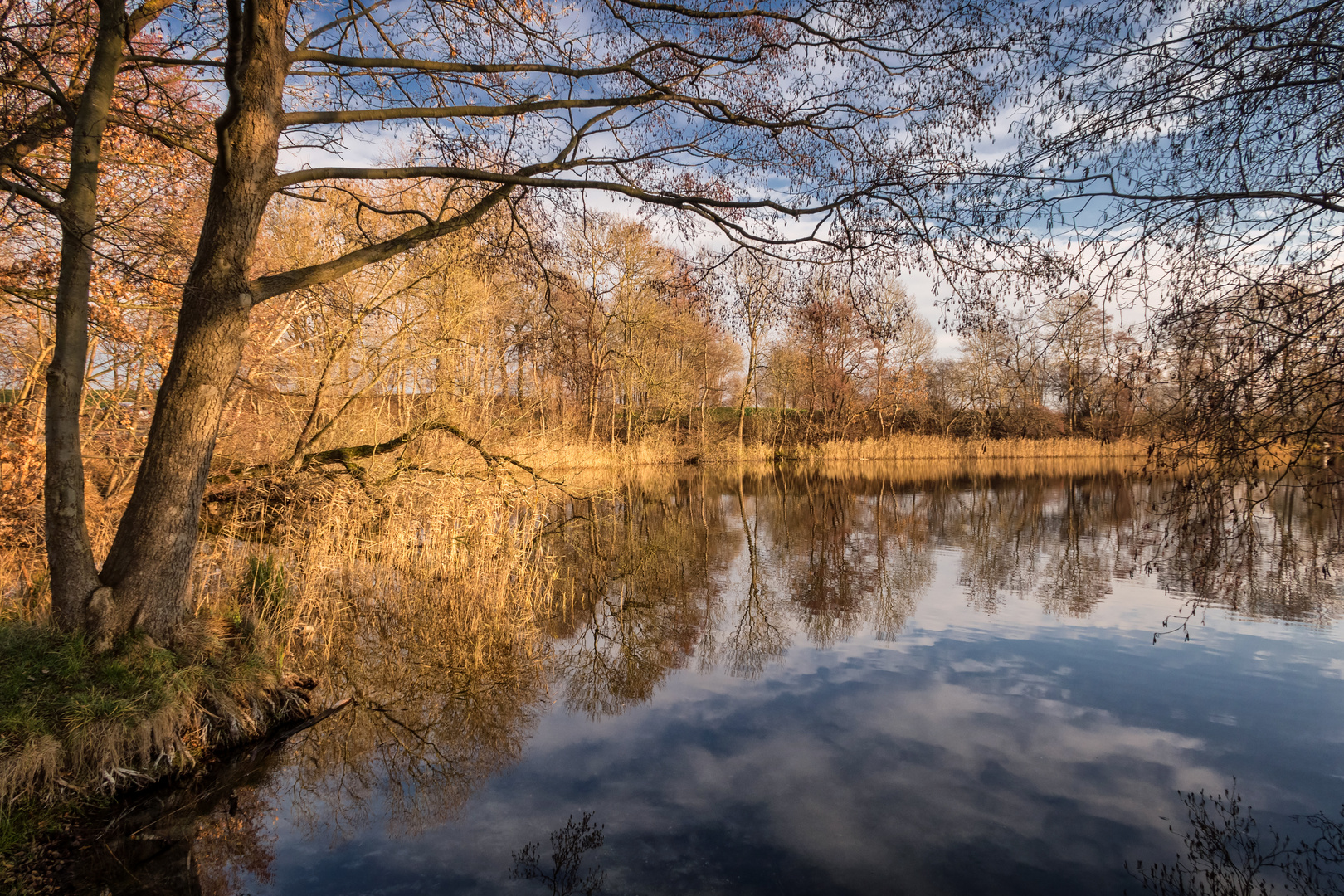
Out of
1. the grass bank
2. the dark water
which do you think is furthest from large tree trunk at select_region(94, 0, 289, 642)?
the dark water

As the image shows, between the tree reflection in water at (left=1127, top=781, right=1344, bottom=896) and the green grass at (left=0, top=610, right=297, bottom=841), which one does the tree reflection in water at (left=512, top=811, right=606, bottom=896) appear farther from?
the tree reflection in water at (left=1127, top=781, right=1344, bottom=896)

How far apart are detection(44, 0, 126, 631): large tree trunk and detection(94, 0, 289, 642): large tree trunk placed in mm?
214

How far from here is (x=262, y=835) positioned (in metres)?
3.74

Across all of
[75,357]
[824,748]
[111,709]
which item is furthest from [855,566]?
[75,357]

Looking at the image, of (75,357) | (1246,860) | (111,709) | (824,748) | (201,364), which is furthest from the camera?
(824,748)

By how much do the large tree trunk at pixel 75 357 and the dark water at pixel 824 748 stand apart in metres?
1.62

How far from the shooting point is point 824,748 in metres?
4.75

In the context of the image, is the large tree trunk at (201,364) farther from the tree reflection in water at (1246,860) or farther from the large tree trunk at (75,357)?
the tree reflection in water at (1246,860)

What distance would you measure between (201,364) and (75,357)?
687 millimetres

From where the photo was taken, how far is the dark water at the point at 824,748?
349cm

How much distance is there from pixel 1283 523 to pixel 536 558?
14030 mm

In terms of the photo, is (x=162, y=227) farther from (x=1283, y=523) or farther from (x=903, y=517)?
(x=1283, y=523)

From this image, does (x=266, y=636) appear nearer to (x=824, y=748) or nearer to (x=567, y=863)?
(x=567, y=863)

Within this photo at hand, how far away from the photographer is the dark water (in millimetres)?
3486
